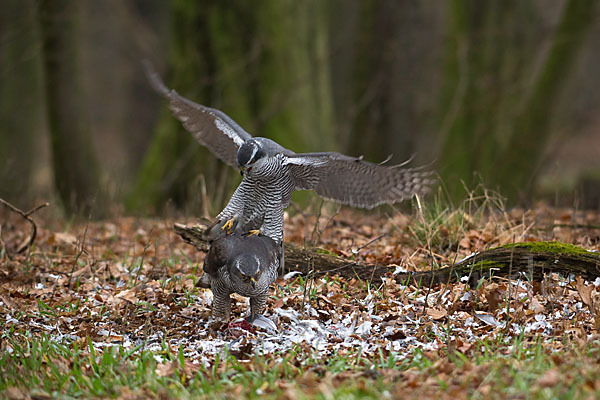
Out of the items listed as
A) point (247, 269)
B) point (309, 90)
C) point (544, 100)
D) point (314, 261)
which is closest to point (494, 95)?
point (544, 100)

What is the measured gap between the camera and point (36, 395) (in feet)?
11.6

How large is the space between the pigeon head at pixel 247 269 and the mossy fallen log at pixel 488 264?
25.1 inches

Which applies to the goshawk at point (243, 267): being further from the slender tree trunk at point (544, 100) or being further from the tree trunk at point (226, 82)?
the slender tree trunk at point (544, 100)

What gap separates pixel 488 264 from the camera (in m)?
5.00

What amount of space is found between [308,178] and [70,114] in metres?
6.78

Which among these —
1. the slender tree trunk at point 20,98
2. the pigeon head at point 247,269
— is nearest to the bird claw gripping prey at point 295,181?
the pigeon head at point 247,269

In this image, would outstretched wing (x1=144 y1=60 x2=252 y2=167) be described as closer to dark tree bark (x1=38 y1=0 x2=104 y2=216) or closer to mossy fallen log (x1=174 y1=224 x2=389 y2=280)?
mossy fallen log (x1=174 y1=224 x2=389 y2=280)

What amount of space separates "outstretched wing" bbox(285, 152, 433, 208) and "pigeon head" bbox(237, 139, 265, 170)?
0.29 metres

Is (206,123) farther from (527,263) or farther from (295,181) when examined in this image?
(527,263)

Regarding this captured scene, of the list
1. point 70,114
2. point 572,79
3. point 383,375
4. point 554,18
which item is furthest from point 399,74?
point 383,375

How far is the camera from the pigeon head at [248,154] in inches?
169

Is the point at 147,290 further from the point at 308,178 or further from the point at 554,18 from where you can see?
the point at 554,18

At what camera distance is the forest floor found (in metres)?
3.52

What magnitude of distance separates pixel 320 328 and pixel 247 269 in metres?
0.76
